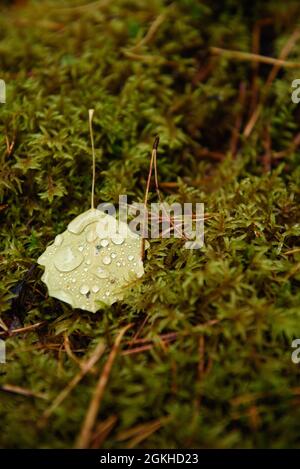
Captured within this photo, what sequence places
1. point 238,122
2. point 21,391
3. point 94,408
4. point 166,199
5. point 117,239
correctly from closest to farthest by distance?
point 94,408, point 21,391, point 117,239, point 166,199, point 238,122

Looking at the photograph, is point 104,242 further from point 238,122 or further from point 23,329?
point 238,122

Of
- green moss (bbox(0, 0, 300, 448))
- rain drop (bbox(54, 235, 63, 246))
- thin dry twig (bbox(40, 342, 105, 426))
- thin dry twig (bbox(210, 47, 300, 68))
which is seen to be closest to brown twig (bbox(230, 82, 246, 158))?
green moss (bbox(0, 0, 300, 448))

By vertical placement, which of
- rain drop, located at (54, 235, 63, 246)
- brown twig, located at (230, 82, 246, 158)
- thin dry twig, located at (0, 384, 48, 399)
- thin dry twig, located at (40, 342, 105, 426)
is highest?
brown twig, located at (230, 82, 246, 158)

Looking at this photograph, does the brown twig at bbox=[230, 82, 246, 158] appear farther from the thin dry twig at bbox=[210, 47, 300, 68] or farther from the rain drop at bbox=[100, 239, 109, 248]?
the rain drop at bbox=[100, 239, 109, 248]

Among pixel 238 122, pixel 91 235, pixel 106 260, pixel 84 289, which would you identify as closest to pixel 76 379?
pixel 84 289

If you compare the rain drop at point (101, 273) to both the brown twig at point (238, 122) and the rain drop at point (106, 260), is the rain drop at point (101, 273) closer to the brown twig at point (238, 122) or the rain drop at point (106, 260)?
the rain drop at point (106, 260)

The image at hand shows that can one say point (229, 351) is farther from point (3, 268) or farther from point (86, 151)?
point (86, 151)

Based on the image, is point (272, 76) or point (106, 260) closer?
point (106, 260)

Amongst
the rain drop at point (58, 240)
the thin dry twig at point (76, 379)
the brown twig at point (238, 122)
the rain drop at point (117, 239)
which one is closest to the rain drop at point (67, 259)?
the rain drop at point (58, 240)
